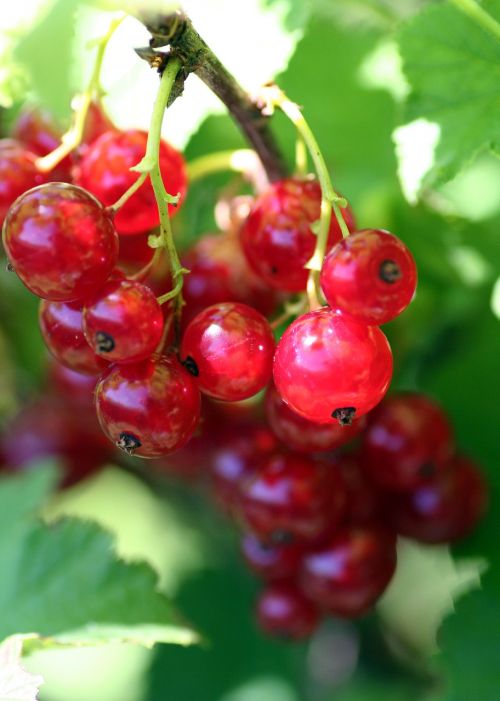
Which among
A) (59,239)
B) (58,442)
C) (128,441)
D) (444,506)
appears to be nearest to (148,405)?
(128,441)

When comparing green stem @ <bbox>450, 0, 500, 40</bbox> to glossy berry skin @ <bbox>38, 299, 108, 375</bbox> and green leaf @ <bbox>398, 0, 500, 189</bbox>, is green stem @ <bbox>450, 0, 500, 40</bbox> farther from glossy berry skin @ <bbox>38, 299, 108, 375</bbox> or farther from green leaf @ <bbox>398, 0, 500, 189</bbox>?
glossy berry skin @ <bbox>38, 299, 108, 375</bbox>

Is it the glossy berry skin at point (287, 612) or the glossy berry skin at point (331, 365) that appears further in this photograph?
the glossy berry skin at point (287, 612)

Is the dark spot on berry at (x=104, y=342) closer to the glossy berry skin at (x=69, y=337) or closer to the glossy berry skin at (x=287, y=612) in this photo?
the glossy berry skin at (x=69, y=337)

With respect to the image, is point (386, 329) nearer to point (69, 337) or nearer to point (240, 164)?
point (240, 164)

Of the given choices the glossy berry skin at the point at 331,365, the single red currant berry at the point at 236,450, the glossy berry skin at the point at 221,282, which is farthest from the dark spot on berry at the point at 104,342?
the single red currant berry at the point at 236,450

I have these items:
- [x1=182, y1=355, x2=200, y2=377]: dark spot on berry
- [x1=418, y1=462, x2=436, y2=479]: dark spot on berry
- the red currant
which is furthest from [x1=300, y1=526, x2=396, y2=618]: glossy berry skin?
the red currant

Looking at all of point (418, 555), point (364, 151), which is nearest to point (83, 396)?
point (364, 151)

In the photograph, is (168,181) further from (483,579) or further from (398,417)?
(483,579)
